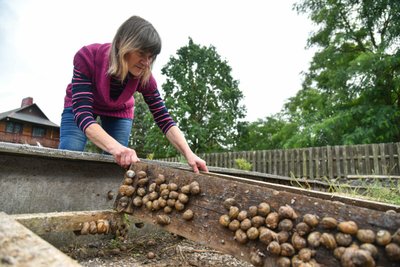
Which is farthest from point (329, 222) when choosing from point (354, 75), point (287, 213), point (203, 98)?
point (203, 98)

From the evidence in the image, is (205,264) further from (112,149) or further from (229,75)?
(229,75)

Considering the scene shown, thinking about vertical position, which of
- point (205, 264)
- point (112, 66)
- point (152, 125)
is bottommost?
point (205, 264)

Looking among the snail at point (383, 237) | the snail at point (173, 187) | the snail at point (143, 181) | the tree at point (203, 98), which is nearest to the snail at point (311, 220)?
the snail at point (383, 237)

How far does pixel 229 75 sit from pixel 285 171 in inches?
691

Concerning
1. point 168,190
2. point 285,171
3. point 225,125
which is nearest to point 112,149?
point 168,190

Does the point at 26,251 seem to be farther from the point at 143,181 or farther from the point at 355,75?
the point at 355,75

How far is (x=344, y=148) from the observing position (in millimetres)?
9766

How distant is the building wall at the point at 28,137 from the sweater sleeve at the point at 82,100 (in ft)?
113

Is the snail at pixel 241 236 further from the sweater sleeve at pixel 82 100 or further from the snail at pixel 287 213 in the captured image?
the sweater sleeve at pixel 82 100

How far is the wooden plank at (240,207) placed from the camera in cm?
114

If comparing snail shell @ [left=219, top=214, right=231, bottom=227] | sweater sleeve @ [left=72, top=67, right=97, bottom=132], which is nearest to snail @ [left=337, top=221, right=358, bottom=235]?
snail shell @ [left=219, top=214, right=231, bottom=227]

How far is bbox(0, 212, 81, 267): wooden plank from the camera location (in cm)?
71

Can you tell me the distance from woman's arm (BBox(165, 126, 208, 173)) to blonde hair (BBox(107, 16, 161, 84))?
0.70m

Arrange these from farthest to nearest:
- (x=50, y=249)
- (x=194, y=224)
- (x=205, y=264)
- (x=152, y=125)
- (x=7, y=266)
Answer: (x=152, y=125) → (x=205, y=264) → (x=194, y=224) → (x=50, y=249) → (x=7, y=266)
